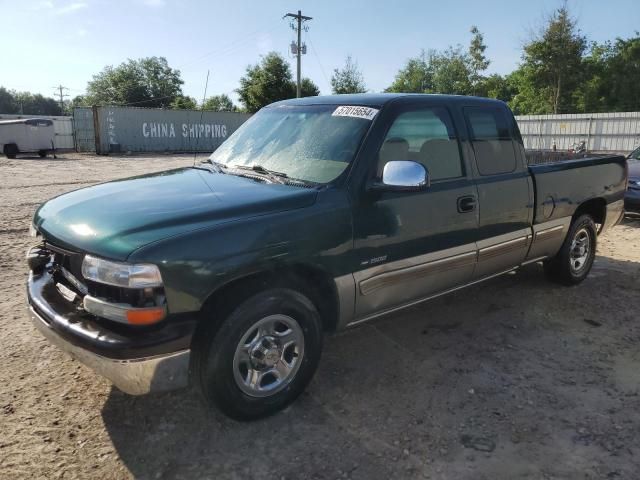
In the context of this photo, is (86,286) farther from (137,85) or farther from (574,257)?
(137,85)

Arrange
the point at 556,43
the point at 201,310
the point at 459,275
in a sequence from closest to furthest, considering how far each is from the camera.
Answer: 1. the point at 201,310
2. the point at 459,275
3. the point at 556,43

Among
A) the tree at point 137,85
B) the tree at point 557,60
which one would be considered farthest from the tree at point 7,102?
the tree at point 557,60

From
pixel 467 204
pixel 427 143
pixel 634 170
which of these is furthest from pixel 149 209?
pixel 634 170

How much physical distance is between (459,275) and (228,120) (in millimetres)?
32851

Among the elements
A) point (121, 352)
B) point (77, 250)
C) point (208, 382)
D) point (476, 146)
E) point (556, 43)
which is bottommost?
point (208, 382)

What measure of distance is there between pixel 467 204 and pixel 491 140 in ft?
2.47

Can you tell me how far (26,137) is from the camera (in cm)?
2569

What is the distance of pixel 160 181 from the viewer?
3.64 meters

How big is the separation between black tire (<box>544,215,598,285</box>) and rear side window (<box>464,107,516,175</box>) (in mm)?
1339

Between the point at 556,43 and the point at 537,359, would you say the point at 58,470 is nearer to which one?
the point at 537,359

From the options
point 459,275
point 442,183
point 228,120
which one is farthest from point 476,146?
point 228,120

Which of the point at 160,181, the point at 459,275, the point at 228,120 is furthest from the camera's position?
the point at 228,120

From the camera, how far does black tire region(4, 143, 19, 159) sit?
25125mm

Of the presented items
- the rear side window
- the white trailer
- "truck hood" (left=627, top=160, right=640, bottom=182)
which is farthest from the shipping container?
the rear side window
